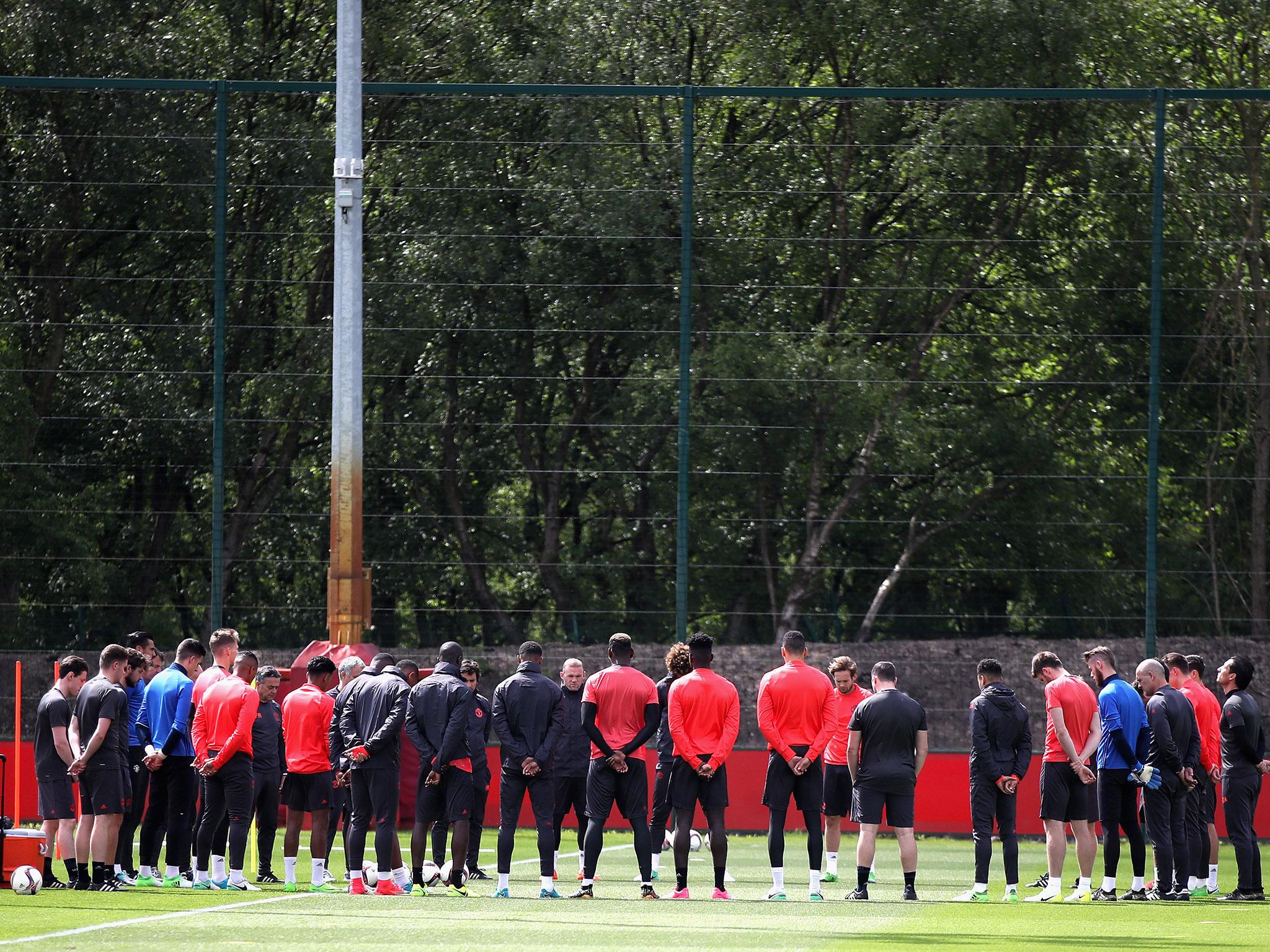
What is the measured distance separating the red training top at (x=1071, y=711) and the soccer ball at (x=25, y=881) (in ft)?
24.8

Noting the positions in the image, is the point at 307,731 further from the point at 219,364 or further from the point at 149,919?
the point at 219,364

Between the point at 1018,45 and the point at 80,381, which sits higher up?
the point at 1018,45

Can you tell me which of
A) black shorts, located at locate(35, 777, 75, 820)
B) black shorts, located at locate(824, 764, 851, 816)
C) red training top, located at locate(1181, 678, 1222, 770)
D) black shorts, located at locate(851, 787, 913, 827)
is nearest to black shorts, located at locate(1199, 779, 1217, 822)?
red training top, located at locate(1181, 678, 1222, 770)

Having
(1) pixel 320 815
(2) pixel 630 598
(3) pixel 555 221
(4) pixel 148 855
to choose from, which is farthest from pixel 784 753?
(3) pixel 555 221

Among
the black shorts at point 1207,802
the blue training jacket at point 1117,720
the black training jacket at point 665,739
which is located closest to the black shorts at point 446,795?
the black training jacket at point 665,739

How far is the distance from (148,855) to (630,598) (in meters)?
10.5

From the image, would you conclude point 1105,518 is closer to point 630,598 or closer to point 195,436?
point 630,598

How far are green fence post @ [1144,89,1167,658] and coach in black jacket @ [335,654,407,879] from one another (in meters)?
9.99

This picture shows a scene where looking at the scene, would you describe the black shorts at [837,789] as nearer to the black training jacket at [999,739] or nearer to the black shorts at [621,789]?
the black training jacket at [999,739]

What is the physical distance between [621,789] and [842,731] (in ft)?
7.36

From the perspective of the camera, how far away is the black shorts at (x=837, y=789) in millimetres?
15375

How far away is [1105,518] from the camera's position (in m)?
23.3

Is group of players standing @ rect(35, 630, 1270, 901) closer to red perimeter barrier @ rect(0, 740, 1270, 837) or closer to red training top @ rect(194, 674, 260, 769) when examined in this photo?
red training top @ rect(194, 674, 260, 769)

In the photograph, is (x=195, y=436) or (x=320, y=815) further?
(x=195, y=436)
